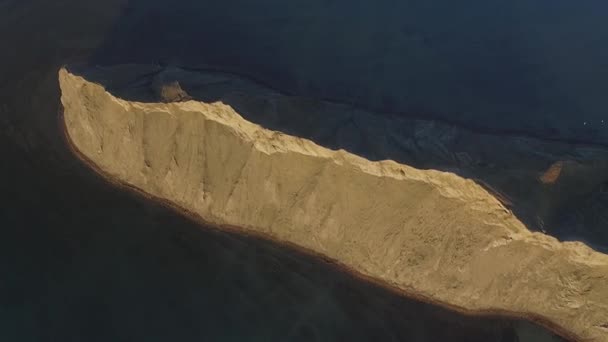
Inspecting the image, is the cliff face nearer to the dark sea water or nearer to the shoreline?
the shoreline

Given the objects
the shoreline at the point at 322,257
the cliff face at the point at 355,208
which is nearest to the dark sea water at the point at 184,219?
the shoreline at the point at 322,257

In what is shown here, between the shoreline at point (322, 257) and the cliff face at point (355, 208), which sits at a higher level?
the cliff face at point (355, 208)

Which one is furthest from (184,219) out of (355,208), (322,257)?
(355,208)

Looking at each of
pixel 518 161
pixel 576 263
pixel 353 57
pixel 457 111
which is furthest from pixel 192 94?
pixel 576 263

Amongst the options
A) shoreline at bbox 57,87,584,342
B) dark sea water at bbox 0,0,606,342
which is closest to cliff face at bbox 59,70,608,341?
shoreline at bbox 57,87,584,342

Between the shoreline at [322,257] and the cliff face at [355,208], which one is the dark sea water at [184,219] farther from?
the cliff face at [355,208]
